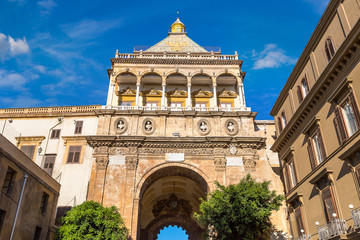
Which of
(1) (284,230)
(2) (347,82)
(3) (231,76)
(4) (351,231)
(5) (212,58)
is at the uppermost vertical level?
(5) (212,58)

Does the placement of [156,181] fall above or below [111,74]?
below

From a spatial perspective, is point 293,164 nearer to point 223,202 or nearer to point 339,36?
point 223,202

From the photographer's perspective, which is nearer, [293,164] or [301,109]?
[301,109]

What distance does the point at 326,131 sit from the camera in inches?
698

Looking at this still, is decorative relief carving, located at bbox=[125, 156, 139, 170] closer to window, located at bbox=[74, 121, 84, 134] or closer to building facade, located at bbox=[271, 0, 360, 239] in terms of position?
window, located at bbox=[74, 121, 84, 134]

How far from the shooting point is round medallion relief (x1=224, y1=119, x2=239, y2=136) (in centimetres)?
2845

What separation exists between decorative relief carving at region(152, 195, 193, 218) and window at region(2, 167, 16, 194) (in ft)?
62.6

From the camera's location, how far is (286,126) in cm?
2294

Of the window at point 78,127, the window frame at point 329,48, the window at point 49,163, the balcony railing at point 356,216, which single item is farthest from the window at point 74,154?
the balcony railing at point 356,216

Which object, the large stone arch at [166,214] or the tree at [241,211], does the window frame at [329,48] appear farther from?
the large stone arch at [166,214]

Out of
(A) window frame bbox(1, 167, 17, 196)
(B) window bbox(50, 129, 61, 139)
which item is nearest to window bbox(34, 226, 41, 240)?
(A) window frame bbox(1, 167, 17, 196)

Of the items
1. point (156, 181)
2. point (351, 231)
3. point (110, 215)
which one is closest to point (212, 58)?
point (156, 181)

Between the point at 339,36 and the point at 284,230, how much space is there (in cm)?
1554

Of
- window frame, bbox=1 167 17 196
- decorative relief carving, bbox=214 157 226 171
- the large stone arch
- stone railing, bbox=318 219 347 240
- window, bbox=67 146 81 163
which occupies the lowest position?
stone railing, bbox=318 219 347 240
